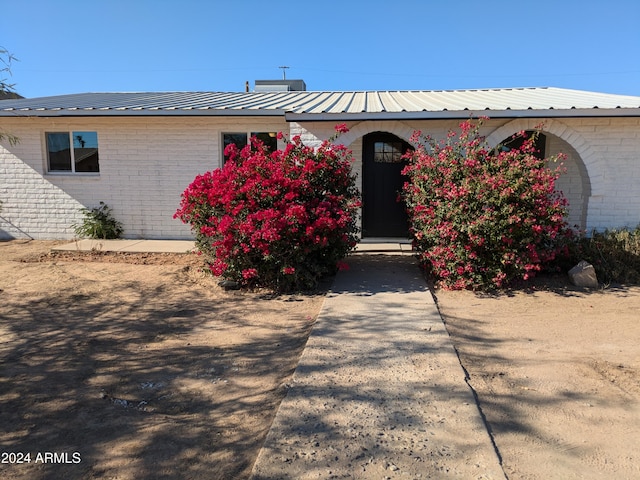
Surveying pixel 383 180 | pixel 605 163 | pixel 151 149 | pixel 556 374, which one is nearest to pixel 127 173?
pixel 151 149

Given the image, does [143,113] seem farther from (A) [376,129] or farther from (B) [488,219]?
(B) [488,219]

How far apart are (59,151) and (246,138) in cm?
455

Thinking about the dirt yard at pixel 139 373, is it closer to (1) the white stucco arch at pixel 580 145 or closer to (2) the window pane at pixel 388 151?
(2) the window pane at pixel 388 151

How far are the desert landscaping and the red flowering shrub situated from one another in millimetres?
406

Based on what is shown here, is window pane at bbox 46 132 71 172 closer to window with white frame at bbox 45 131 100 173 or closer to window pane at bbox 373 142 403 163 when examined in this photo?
window with white frame at bbox 45 131 100 173

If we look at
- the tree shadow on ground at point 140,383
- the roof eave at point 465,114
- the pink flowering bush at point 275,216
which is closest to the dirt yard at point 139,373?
the tree shadow on ground at point 140,383

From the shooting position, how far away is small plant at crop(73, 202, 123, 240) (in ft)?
33.8

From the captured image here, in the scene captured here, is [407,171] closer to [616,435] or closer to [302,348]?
[302,348]

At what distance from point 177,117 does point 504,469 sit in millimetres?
9397

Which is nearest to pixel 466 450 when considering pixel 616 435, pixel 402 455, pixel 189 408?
pixel 402 455

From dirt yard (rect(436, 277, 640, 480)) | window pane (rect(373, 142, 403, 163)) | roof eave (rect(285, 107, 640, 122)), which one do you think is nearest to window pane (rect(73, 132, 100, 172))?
roof eave (rect(285, 107, 640, 122))

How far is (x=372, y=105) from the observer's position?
9.31 meters

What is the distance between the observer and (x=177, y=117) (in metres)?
9.97

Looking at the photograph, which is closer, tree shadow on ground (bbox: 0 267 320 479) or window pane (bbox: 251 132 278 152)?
tree shadow on ground (bbox: 0 267 320 479)
